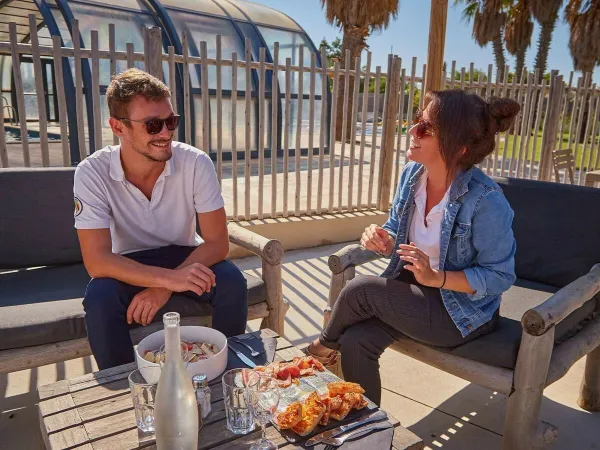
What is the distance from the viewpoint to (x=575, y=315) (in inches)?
91.6

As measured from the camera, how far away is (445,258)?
215 cm

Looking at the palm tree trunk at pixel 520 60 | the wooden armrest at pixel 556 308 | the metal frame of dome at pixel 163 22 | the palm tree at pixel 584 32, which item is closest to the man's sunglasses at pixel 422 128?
the wooden armrest at pixel 556 308

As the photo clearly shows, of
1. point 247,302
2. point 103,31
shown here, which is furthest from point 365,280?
point 103,31

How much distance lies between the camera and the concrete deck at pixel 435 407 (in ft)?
7.61

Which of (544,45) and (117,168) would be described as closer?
→ (117,168)

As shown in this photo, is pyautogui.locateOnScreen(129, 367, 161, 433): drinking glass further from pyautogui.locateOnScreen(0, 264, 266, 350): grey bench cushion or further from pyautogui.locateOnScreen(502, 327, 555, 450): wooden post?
pyautogui.locateOnScreen(502, 327, 555, 450): wooden post

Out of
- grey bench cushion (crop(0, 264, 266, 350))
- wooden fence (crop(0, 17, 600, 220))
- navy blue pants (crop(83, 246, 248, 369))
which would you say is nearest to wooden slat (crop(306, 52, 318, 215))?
wooden fence (crop(0, 17, 600, 220))

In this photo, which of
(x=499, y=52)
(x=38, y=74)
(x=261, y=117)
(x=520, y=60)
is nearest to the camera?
(x=38, y=74)

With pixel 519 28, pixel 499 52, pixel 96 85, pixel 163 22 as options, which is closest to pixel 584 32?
pixel 519 28

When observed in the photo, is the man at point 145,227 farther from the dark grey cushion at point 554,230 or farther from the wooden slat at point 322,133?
the wooden slat at point 322,133

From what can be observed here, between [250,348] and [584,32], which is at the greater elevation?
[584,32]

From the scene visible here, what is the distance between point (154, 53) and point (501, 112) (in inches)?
126

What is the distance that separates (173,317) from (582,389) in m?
2.37

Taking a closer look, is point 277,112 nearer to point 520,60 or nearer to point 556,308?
point 556,308
